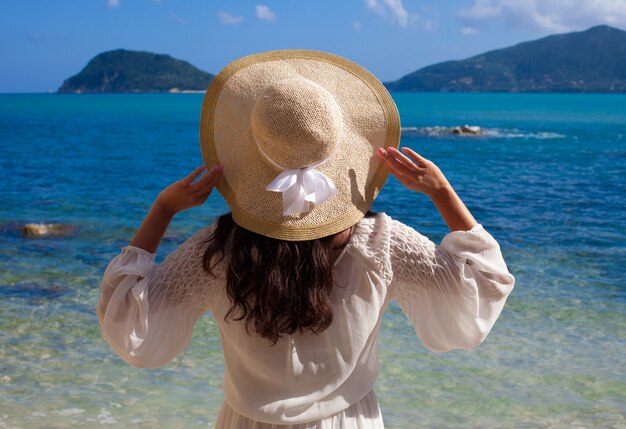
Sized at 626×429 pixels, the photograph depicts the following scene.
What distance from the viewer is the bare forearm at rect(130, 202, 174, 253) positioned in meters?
1.79

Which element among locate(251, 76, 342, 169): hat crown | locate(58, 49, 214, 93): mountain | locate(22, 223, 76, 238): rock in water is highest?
locate(58, 49, 214, 93): mountain

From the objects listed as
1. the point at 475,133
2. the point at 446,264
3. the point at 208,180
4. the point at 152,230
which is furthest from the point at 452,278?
the point at 475,133

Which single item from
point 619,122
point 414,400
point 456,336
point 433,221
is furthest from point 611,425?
point 619,122

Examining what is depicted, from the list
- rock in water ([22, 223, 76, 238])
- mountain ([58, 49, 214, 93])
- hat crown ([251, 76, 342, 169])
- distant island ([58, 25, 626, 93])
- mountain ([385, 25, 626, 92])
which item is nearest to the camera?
hat crown ([251, 76, 342, 169])

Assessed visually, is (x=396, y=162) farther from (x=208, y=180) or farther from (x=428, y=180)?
(x=208, y=180)

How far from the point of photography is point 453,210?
181 cm

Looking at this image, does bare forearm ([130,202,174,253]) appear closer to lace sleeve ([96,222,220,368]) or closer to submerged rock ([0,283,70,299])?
lace sleeve ([96,222,220,368])

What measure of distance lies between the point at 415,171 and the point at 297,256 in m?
0.36

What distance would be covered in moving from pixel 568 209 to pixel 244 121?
1225cm

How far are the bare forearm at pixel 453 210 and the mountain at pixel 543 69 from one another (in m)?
148

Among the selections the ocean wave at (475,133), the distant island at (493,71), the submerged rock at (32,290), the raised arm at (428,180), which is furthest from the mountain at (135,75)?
the raised arm at (428,180)

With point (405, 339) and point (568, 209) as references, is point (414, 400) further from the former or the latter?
point (568, 209)

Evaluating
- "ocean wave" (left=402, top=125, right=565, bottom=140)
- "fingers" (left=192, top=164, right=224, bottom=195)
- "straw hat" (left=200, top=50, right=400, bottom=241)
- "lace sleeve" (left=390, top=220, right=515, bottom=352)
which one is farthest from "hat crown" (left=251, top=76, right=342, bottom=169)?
"ocean wave" (left=402, top=125, right=565, bottom=140)

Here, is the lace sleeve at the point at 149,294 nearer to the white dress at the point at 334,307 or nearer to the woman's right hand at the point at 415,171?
the white dress at the point at 334,307
